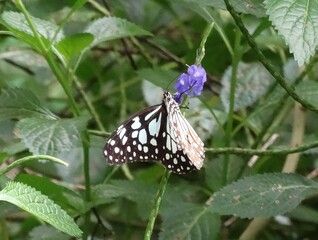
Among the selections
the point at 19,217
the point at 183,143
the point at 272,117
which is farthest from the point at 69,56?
the point at 19,217

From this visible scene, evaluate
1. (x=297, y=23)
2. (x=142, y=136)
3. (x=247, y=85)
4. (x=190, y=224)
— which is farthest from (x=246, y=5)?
(x=247, y=85)

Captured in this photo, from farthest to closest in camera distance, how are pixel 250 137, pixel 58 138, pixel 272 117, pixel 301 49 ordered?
pixel 250 137 → pixel 272 117 → pixel 58 138 → pixel 301 49

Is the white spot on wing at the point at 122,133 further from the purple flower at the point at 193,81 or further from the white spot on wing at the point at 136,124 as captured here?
the purple flower at the point at 193,81

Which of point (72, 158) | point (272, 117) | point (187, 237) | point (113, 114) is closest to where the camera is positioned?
point (187, 237)

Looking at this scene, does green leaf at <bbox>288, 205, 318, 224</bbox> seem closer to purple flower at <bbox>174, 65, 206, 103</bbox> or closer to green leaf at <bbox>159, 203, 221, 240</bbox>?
green leaf at <bbox>159, 203, 221, 240</bbox>

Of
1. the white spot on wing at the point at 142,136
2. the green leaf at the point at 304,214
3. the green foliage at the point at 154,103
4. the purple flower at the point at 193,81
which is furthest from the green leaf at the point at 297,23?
the green leaf at the point at 304,214

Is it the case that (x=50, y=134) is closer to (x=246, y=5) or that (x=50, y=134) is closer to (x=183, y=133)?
(x=183, y=133)

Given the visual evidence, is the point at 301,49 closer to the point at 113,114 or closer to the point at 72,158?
the point at 72,158
